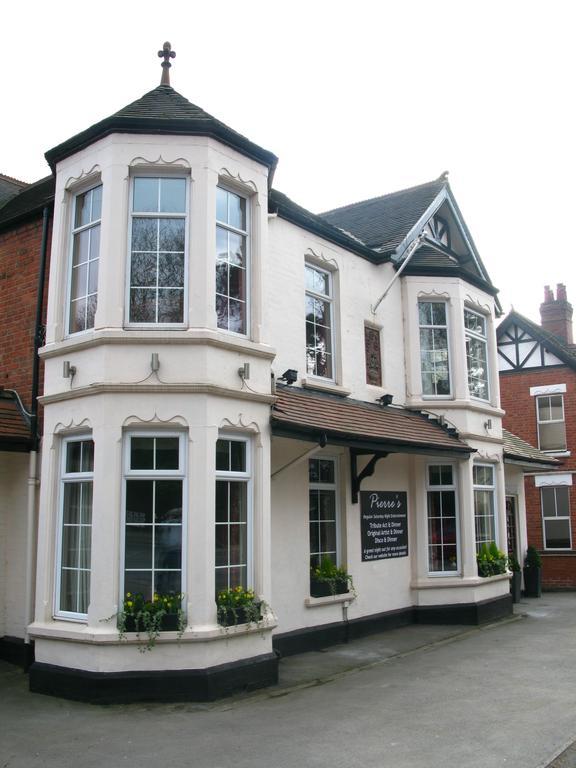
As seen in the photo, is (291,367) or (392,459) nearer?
(291,367)

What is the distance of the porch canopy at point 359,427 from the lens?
32.1 feet

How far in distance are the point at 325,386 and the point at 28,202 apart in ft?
17.3

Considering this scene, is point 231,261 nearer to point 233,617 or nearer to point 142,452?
point 142,452

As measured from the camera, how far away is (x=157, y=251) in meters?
8.95

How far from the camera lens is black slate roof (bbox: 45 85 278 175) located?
886 centimetres

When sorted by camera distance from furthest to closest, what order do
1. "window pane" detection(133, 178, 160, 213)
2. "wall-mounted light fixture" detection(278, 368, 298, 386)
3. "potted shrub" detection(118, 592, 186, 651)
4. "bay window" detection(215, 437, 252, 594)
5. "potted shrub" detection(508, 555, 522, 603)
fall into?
"potted shrub" detection(508, 555, 522, 603) → "wall-mounted light fixture" detection(278, 368, 298, 386) → "window pane" detection(133, 178, 160, 213) → "bay window" detection(215, 437, 252, 594) → "potted shrub" detection(118, 592, 186, 651)

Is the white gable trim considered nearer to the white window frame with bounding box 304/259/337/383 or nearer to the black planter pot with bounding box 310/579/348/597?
the white window frame with bounding box 304/259/337/383

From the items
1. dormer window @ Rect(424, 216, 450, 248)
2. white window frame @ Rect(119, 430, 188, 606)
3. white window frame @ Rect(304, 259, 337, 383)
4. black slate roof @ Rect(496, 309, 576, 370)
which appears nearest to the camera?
white window frame @ Rect(119, 430, 188, 606)

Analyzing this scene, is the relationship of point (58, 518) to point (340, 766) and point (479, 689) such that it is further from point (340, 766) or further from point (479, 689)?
point (479, 689)

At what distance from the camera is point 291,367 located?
1120 centimetres

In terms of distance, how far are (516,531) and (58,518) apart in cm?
1327

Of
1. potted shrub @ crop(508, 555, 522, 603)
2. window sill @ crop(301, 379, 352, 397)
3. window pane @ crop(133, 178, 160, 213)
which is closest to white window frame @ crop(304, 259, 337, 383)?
window sill @ crop(301, 379, 352, 397)

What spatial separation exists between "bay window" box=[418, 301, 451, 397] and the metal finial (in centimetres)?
629

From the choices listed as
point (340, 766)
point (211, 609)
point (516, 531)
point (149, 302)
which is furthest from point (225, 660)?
point (516, 531)
